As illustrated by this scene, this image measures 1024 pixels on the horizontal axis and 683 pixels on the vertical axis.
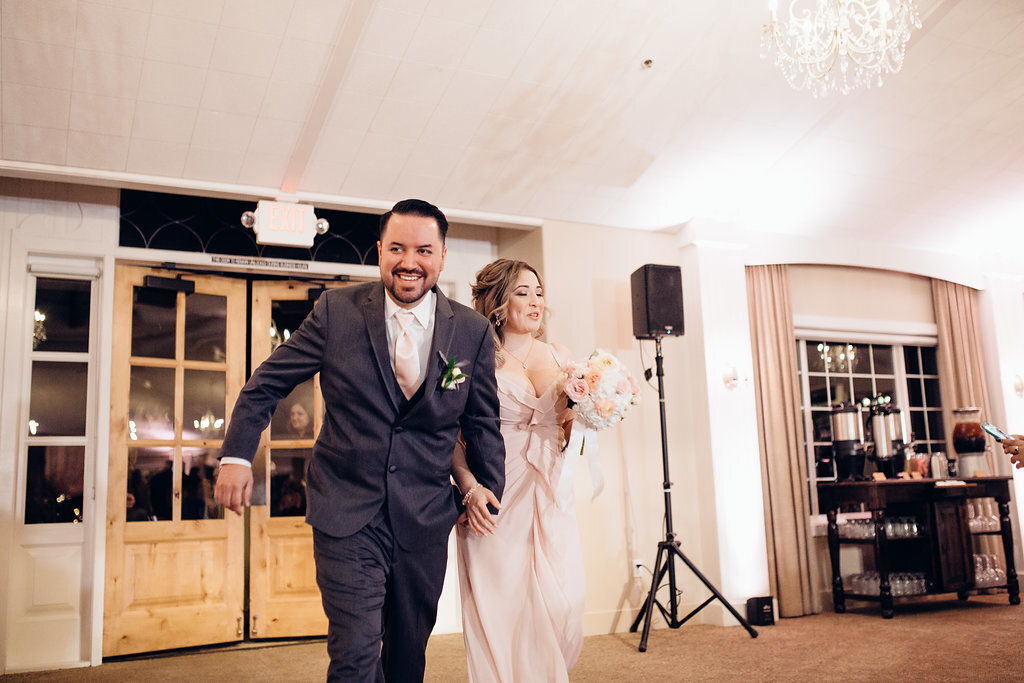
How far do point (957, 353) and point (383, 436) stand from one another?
23.4 feet

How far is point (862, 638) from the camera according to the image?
206 inches

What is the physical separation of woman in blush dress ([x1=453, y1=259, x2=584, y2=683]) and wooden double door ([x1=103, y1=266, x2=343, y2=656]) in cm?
303

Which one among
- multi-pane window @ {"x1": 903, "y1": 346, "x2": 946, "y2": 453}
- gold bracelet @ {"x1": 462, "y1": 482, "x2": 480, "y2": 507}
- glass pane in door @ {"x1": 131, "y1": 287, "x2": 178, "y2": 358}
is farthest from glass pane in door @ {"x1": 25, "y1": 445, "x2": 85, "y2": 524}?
multi-pane window @ {"x1": 903, "y1": 346, "x2": 946, "y2": 453}

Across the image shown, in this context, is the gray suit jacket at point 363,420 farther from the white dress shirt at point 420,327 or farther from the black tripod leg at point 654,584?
the black tripod leg at point 654,584

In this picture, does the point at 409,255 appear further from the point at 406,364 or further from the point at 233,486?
the point at 233,486

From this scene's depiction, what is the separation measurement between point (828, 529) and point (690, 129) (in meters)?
3.33

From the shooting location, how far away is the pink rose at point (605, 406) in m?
3.21

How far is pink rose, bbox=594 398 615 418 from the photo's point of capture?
3213 mm

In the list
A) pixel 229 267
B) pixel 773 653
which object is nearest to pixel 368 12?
pixel 229 267

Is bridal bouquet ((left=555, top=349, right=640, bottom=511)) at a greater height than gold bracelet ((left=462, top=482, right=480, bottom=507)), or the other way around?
bridal bouquet ((left=555, top=349, right=640, bottom=511))

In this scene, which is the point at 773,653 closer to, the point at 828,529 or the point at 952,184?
the point at 828,529

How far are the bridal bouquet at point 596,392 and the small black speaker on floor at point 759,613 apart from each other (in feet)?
10.9

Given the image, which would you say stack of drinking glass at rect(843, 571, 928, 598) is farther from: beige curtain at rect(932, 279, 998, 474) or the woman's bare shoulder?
the woman's bare shoulder

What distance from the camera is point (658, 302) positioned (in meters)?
5.66
